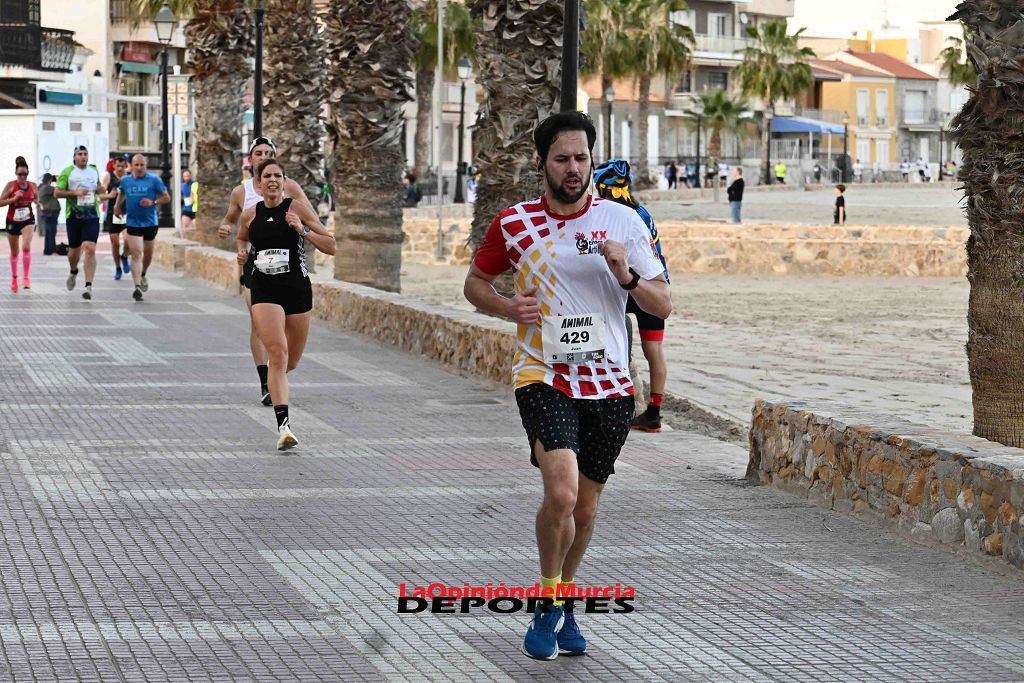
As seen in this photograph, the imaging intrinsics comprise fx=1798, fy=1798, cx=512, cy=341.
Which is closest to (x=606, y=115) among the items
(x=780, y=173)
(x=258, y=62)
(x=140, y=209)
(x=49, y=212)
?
(x=780, y=173)

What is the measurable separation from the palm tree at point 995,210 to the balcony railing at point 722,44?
89.8 metres

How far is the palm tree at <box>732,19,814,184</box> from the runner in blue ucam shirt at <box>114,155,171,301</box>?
67449 millimetres

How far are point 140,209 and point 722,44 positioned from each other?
8052 cm

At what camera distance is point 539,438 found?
5.55 m

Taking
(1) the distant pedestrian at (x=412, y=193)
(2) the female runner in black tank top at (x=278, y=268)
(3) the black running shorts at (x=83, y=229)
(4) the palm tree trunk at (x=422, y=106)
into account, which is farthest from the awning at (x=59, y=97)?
(2) the female runner in black tank top at (x=278, y=268)

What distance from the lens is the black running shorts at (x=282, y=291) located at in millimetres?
10414

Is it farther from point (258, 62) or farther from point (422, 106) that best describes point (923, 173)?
point (258, 62)

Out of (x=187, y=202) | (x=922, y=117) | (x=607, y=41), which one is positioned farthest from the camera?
(x=922, y=117)

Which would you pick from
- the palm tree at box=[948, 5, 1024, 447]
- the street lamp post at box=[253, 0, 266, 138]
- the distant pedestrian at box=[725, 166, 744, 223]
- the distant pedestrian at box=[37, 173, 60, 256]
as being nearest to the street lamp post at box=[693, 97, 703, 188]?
the distant pedestrian at box=[725, 166, 744, 223]

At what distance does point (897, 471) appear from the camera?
305 inches

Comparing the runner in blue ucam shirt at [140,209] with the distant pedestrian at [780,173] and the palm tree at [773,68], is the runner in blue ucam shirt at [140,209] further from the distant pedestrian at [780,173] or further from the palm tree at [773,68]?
the palm tree at [773,68]

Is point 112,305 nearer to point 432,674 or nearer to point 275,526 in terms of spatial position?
point 275,526

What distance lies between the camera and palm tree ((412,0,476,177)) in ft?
206

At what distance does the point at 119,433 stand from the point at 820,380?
6.78 m
